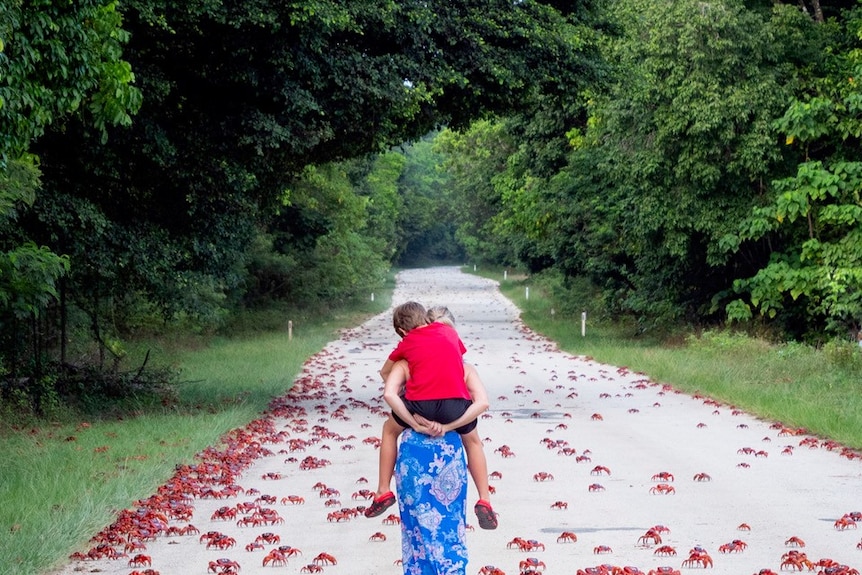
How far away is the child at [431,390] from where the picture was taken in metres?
6.90

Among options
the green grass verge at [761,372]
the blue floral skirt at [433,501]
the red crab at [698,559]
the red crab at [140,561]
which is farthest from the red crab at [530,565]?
the green grass verge at [761,372]

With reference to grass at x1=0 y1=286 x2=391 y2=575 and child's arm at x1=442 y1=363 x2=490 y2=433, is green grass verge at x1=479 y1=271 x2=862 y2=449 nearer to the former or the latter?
grass at x1=0 y1=286 x2=391 y2=575

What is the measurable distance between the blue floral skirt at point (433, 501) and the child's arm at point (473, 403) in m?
0.08

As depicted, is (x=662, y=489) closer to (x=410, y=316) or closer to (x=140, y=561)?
(x=410, y=316)

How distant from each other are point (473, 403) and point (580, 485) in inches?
182

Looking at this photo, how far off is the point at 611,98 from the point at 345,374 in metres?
10.2

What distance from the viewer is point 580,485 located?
11.4 meters

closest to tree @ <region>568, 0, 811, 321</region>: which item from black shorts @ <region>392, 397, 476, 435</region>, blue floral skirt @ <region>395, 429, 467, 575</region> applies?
black shorts @ <region>392, 397, 476, 435</region>

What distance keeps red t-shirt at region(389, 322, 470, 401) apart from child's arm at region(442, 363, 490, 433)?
0.20ft

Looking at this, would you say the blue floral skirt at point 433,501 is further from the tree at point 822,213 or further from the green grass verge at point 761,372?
the tree at point 822,213

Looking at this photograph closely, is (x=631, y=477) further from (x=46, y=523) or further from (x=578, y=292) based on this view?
(x=578, y=292)

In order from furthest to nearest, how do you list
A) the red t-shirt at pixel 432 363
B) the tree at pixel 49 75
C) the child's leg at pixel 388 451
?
the tree at pixel 49 75, the child's leg at pixel 388 451, the red t-shirt at pixel 432 363

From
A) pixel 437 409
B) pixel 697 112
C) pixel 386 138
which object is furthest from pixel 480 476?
pixel 697 112

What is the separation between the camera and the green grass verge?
15953mm
